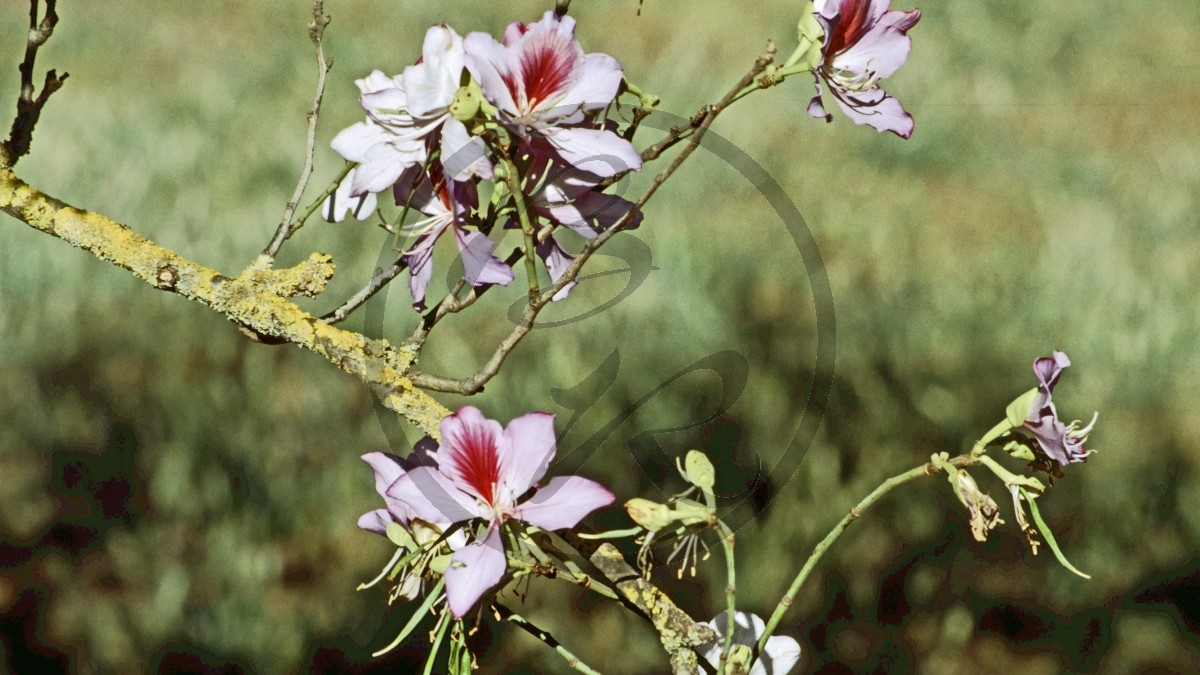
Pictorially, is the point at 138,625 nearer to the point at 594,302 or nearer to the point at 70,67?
the point at 594,302

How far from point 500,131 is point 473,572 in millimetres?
195

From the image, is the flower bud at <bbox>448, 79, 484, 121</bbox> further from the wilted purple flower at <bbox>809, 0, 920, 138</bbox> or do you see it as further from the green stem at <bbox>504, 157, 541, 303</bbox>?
the wilted purple flower at <bbox>809, 0, 920, 138</bbox>

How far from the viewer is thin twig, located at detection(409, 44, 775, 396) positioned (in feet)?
1.72

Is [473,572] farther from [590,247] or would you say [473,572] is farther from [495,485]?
[590,247]

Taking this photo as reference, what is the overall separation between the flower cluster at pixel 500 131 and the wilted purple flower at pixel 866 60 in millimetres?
116

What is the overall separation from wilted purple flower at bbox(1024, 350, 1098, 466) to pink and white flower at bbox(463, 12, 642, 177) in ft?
0.65

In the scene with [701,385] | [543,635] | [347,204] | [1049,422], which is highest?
[701,385]

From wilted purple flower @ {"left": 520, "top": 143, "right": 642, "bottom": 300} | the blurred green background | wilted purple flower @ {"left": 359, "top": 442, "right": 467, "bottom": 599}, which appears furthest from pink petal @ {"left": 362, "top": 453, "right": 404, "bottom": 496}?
the blurred green background

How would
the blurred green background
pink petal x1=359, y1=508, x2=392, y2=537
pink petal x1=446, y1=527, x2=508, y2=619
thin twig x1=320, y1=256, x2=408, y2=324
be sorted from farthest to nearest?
the blurred green background
thin twig x1=320, y1=256, x2=408, y2=324
pink petal x1=359, y1=508, x2=392, y2=537
pink petal x1=446, y1=527, x2=508, y2=619

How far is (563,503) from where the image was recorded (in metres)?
0.51

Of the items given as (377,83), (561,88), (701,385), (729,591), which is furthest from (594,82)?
(701,385)

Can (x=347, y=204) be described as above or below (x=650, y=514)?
above

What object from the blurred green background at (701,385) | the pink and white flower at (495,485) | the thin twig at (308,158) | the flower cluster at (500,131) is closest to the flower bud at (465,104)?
the flower cluster at (500,131)

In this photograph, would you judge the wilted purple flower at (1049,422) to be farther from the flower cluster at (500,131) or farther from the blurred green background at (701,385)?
the blurred green background at (701,385)
